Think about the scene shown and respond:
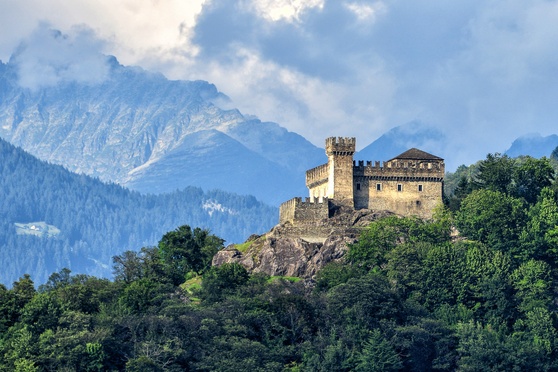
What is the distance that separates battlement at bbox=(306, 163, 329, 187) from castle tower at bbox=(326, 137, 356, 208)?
173 cm

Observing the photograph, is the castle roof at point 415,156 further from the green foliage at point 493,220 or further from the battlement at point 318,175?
the green foliage at point 493,220

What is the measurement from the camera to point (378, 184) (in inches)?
4434

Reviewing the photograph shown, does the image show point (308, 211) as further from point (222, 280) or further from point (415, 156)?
point (415, 156)

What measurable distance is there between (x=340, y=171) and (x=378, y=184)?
351cm

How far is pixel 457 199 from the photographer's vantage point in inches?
4471

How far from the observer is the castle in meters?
112

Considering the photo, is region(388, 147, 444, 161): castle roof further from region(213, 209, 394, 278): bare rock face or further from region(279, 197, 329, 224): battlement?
region(279, 197, 329, 224): battlement

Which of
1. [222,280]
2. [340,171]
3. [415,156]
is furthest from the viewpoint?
[415,156]

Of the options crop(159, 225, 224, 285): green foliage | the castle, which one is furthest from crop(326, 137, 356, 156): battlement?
crop(159, 225, 224, 285): green foliage

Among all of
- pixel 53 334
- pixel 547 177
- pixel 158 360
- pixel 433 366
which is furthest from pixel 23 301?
pixel 547 177

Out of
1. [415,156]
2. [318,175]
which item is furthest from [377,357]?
[318,175]

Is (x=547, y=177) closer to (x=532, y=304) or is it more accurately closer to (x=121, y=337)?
(x=532, y=304)

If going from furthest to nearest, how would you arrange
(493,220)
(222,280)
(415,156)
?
(415,156) < (493,220) < (222,280)

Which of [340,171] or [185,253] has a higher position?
[340,171]
